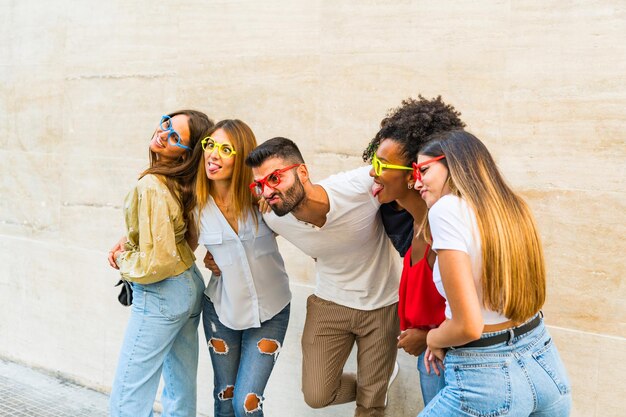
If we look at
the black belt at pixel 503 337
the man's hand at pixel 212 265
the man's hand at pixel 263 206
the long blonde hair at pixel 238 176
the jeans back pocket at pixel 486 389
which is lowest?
the jeans back pocket at pixel 486 389

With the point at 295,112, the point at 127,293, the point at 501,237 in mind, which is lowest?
the point at 127,293

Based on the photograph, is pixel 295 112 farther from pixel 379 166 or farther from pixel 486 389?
pixel 486 389

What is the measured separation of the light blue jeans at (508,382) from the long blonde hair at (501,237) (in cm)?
12

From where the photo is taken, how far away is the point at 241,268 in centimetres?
376

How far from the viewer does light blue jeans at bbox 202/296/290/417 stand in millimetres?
3758

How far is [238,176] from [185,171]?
11.1 inches

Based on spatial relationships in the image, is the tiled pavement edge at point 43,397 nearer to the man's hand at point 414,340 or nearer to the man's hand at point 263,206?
the man's hand at point 263,206

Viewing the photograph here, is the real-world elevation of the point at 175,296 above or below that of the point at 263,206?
below

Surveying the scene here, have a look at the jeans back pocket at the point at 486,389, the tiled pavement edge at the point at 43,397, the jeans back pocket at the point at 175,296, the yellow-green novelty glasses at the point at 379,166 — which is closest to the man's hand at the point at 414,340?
the jeans back pocket at the point at 486,389

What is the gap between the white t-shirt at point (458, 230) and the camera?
2.56m

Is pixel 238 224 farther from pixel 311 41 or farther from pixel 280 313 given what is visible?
pixel 311 41

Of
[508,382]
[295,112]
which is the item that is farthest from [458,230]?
[295,112]

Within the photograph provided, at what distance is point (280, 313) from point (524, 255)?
1.57m

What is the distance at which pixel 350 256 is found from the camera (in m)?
3.66
